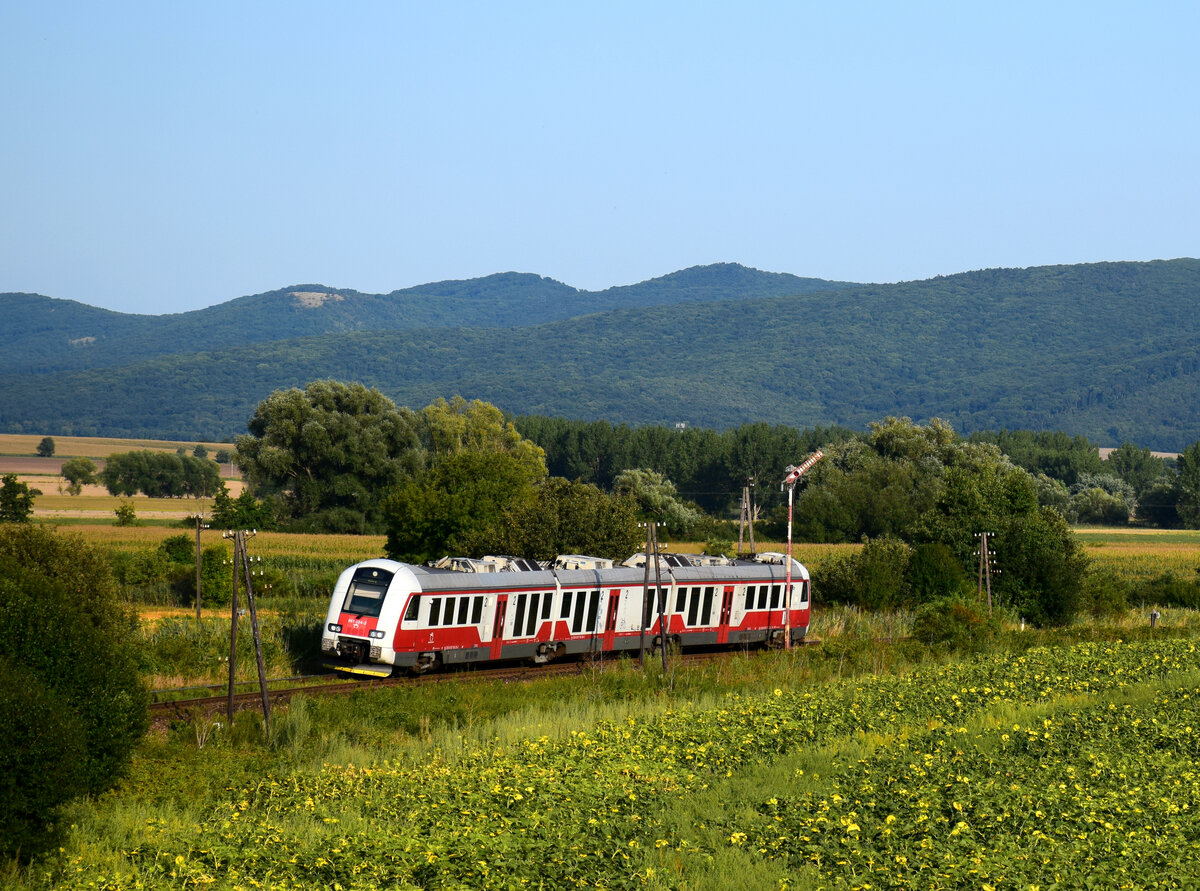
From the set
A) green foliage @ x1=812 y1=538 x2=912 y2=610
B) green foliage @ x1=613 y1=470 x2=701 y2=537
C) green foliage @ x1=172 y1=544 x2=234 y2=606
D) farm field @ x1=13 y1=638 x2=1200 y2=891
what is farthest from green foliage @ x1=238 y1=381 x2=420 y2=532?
farm field @ x1=13 y1=638 x2=1200 y2=891

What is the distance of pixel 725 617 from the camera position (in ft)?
139

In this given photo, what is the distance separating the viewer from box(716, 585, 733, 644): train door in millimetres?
42156

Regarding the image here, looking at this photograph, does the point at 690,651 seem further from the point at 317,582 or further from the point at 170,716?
the point at 317,582

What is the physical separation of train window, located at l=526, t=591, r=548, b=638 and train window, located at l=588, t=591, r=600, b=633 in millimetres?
2267

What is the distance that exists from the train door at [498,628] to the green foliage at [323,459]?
226 feet

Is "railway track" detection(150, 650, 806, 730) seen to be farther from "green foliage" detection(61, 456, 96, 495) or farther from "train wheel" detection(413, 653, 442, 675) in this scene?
"green foliage" detection(61, 456, 96, 495)

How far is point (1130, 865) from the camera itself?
14.0 meters

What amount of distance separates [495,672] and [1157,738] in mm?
18763

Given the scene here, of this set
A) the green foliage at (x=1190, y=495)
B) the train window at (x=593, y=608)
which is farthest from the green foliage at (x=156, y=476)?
the train window at (x=593, y=608)

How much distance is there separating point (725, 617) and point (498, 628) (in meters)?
9.89

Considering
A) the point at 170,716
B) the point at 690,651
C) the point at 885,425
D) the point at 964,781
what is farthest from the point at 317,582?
Answer: the point at 885,425

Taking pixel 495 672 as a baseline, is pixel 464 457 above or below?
above

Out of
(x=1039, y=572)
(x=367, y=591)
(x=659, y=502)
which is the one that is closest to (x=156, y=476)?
(x=659, y=502)

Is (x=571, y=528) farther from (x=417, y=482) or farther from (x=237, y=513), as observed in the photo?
(x=237, y=513)
